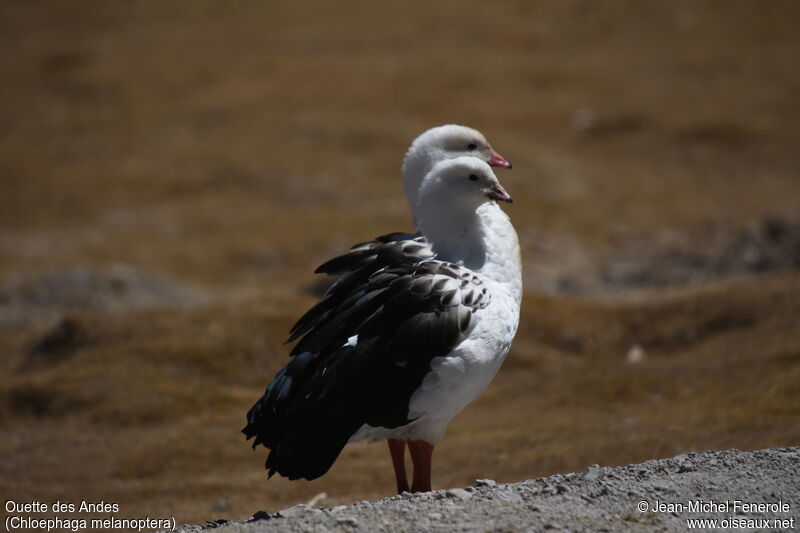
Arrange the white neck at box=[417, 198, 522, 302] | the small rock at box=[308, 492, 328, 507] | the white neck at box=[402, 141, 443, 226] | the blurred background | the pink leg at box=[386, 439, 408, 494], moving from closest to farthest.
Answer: the pink leg at box=[386, 439, 408, 494], the white neck at box=[417, 198, 522, 302], the white neck at box=[402, 141, 443, 226], the small rock at box=[308, 492, 328, 507], the blurred background

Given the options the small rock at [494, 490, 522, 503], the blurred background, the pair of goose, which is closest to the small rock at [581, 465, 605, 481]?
the small rock at [494, 490, 522, 503]

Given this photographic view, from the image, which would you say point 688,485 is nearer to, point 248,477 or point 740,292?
point 248,477

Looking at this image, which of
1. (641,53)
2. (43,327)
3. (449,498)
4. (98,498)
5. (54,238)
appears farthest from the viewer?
(641,53)

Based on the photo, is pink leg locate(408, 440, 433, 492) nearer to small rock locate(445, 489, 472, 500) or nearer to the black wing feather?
the black wing feather

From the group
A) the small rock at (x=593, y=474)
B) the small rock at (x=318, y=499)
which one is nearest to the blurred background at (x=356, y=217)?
the small rock at (x=318, y=499)

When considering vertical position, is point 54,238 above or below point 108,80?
below

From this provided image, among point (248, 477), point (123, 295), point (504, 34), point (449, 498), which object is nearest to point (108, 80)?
point (504, 34)

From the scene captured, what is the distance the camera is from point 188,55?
28.0 m

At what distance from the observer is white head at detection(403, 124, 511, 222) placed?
29.1ft

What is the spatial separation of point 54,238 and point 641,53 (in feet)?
49.6

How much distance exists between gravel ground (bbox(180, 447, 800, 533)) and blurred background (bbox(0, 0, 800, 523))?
8.23ft

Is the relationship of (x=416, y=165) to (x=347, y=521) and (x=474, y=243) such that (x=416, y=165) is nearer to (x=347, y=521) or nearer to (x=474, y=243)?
(x=474, y=243)

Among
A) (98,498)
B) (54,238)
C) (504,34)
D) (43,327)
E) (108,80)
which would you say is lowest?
(98,498)

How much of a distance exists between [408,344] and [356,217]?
465 inches
